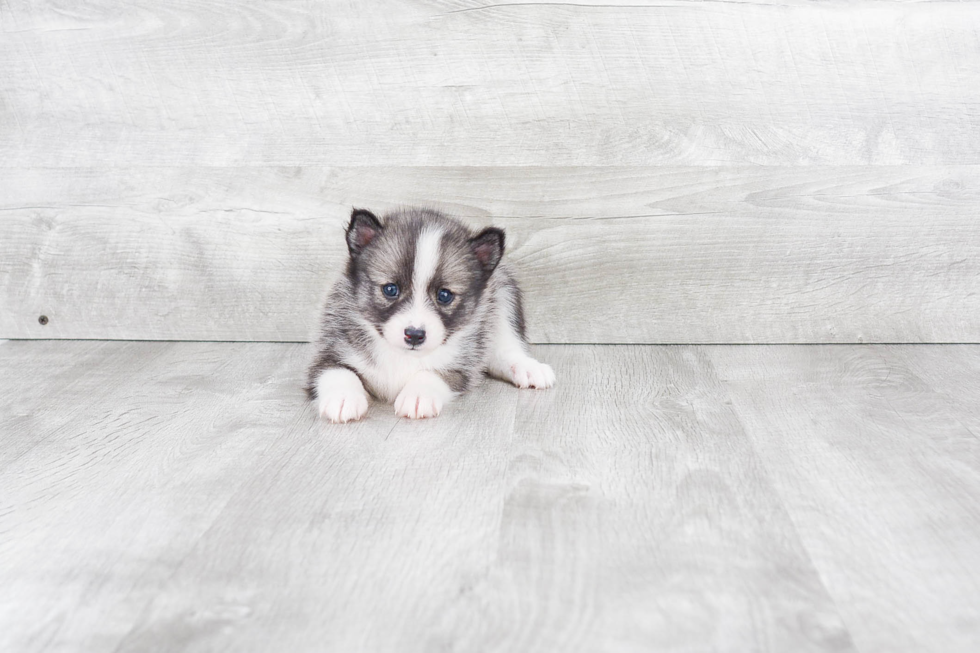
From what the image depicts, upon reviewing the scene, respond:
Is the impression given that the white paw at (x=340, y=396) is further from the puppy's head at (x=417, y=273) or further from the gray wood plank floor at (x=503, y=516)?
the puppy's head at (x=417, y=273)

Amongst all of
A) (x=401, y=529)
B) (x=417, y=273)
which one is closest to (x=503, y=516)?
(x=401, y=529)

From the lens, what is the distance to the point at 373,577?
4.28 ft

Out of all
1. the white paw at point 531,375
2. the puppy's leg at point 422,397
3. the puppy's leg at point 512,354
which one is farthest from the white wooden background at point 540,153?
the puppy's leg at point 422,397

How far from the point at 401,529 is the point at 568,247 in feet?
4.44

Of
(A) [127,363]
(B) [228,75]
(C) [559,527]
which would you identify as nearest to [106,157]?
(B) [228,75]

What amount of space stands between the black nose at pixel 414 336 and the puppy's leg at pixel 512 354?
0.39 meters

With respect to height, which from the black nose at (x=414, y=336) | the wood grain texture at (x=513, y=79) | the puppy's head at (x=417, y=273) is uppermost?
the wood grain texture at (x=513, y=79)

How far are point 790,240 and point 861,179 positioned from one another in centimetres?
26

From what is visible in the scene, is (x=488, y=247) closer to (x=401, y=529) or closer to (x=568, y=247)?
(x=568, y=247)

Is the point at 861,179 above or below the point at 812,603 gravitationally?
above

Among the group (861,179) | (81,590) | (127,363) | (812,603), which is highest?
(861,179)

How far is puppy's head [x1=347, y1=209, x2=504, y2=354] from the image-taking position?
202 centimetres

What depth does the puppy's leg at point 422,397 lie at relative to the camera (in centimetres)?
202

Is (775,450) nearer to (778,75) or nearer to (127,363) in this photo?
(778,75)
